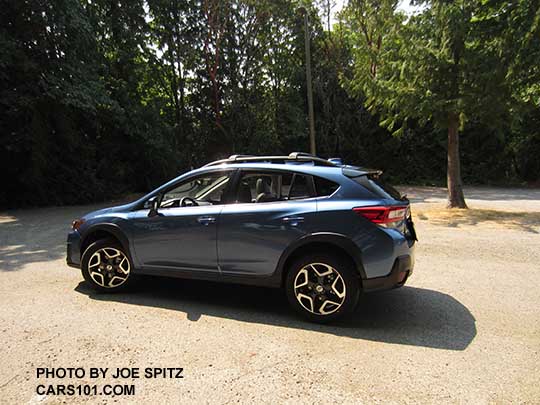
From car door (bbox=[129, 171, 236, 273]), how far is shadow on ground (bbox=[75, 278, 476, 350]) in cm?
44

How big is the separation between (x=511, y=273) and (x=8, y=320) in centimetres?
627

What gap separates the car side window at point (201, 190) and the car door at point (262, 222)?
0.92 feet

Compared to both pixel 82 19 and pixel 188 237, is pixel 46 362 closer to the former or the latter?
pixel 188 237

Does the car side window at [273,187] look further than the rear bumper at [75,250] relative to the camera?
No

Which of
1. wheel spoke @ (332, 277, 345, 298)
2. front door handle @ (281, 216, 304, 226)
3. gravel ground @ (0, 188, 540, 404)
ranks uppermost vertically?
front door handle @ (281, 216, 304, 226)

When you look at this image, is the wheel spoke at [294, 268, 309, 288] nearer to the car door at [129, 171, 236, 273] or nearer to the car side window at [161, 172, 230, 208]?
the car door at [129, 171, 236, 273]

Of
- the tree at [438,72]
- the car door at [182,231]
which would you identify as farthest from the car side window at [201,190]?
the tree at [438,72]

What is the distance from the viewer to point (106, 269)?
4.31 meters

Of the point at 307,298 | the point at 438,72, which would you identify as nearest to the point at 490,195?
the point at 438,72

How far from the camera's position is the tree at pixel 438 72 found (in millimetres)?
8000

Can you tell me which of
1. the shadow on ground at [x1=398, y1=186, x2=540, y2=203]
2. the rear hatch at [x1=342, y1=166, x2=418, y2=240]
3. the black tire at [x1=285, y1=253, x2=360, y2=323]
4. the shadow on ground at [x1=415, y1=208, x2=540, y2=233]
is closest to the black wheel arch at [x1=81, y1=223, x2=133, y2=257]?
the black tire at [x1=285, y1=253, x2=360, y2=323]

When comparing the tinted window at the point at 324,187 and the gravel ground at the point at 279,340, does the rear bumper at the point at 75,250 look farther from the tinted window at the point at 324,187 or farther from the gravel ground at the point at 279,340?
the tinted window at the point at 324,187

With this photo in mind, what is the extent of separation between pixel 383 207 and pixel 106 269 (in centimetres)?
336

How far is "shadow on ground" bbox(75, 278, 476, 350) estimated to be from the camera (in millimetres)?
3240
